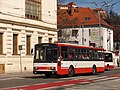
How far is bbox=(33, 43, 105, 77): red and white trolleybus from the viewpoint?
28000 mm

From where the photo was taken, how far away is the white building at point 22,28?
1515 inches

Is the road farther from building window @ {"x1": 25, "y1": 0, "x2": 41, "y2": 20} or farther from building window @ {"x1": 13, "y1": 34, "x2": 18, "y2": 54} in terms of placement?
building window @ {"x1": 25, "y1": 0, "x2": 41, "y2": 20}

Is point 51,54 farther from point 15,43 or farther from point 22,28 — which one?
point 22,28

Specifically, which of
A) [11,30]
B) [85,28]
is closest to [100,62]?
[11,30]

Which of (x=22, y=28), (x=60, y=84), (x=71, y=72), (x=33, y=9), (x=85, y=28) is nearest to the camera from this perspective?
(x=60, y=84)

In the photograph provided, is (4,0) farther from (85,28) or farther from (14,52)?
(85,28)

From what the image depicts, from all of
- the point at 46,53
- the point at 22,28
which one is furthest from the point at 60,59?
the point at 22,28

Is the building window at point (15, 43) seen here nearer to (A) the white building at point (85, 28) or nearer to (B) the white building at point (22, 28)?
(B) the white building at point (22, 28)

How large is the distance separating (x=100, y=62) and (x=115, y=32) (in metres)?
64.1

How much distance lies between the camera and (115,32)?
324 ft

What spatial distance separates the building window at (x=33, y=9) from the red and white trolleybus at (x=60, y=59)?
12920 millimetres

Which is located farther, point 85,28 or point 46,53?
point 85,28

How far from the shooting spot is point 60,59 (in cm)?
2817

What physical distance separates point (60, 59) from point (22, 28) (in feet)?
47.3
